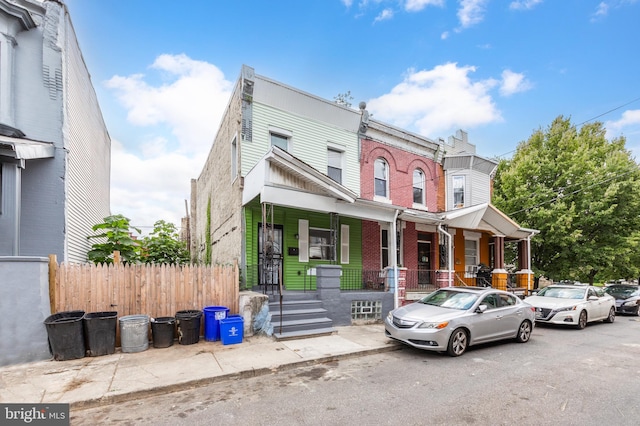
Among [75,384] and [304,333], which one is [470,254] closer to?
[304,333]

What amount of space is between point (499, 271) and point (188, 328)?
1410 centimetres

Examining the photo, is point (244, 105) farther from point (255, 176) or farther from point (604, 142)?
point (604, 142)

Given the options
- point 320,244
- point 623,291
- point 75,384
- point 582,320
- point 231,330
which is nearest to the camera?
point 75,384

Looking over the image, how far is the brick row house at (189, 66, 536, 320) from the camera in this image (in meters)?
10.6

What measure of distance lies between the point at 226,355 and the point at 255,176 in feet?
16.4

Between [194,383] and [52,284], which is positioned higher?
[52,284]

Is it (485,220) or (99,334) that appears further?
(485,220)

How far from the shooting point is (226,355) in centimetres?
701

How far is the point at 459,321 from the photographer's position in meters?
7.58

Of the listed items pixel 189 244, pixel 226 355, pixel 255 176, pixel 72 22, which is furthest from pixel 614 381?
pixel 189 244

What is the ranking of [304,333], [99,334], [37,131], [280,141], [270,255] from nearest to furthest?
[99,334]
[37,131]
[304,333]
[270,255]
[280,141]

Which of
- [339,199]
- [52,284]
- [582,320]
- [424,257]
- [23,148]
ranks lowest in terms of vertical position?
[582,320]

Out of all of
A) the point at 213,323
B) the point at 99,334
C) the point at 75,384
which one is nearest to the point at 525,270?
the point at 213,323

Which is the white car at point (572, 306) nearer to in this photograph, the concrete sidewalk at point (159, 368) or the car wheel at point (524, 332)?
the car wheel at point (524, 332)
